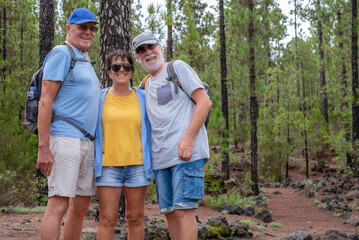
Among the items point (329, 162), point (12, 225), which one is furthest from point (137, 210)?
point (329, 162)

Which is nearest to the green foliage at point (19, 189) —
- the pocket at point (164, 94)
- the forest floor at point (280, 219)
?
the forest floor at point (280, 219)

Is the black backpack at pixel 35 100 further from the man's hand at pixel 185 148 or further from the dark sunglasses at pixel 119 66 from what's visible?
the man's hand at pixel 185 148

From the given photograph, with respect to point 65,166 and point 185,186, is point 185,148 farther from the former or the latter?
point 65,166

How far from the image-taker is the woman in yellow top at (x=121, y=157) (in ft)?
11.2

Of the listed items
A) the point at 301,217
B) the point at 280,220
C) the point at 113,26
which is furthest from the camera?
the point at 301,217

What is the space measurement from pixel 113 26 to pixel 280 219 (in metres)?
7.65

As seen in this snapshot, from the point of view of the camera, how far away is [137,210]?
3.48m

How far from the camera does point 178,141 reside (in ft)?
11.0

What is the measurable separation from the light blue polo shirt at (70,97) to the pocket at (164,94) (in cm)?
57

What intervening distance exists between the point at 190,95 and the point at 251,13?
36.2 ft

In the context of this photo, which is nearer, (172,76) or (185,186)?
(185,186)

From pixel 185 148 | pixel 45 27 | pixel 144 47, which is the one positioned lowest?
pixel 185 148

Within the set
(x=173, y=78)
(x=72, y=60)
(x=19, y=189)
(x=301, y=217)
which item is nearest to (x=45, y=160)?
(x=72, y=60)

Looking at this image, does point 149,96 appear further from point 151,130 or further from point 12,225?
point 12,225
